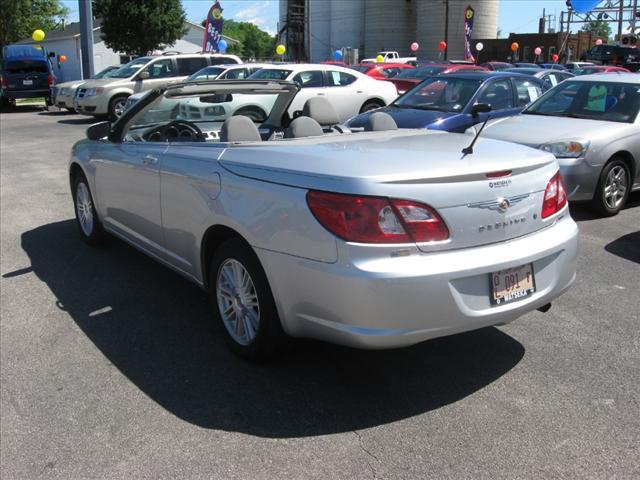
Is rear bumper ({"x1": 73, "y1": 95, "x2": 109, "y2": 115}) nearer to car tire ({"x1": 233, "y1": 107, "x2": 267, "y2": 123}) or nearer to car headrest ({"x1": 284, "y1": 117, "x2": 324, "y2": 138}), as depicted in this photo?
car tire ({"x1": 233, "y1": 107, "x2": 267, "y2": 123})

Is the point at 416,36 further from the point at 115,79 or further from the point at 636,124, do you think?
the point at 636,124

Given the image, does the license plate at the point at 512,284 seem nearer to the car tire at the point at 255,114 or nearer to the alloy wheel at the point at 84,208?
the car tire at the point at 255,114

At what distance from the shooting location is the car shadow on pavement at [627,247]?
601 cm

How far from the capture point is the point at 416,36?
68062 millimetres

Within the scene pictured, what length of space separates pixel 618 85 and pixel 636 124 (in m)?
0.82

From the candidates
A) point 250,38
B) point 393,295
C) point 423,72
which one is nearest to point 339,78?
point 423,72

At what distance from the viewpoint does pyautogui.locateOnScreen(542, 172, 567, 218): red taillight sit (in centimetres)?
370

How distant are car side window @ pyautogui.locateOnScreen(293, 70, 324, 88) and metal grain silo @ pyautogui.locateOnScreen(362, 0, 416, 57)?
55582 mm

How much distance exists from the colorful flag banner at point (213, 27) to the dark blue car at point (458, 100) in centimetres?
1979

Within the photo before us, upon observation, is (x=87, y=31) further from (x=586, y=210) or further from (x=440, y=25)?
(x=440, y=25)

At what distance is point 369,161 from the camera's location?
338cm

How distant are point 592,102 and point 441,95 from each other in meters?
2.63

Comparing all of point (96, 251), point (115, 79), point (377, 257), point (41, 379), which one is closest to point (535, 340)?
point (377, 257)

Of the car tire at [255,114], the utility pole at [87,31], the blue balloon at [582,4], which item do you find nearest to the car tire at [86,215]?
the car tire at [255,114]
